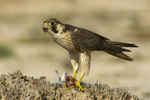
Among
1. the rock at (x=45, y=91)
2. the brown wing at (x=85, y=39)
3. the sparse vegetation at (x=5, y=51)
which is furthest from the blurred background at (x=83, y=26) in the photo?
the rock at (x=45, y=91)

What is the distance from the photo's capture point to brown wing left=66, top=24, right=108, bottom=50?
673cm

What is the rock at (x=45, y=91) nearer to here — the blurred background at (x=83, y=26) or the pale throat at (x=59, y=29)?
the pale throat at (x=59, y=29)

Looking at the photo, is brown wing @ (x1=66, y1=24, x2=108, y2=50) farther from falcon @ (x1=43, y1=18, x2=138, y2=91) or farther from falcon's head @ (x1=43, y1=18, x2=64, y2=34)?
falcon's head @ (x1=43, y1=18, x2=64, y2=34)

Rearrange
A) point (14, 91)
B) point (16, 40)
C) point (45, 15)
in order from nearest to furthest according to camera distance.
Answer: point (14, 91), point (16, 40), point (45, 15)

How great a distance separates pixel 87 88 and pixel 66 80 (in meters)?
0.35

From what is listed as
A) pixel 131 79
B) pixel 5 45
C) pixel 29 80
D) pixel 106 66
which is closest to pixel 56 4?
pixel 5 45

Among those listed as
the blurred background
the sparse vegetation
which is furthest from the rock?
the sparse vegetation

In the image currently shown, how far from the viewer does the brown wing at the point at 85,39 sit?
6.73m

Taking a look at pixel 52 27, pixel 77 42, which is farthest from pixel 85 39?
pixel 52 27

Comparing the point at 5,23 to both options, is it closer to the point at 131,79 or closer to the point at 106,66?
the point at 106,66

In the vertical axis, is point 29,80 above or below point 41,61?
below

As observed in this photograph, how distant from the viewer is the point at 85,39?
6863 mm

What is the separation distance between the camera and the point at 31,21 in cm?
2152

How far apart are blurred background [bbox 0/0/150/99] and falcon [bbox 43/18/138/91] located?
2.31m
